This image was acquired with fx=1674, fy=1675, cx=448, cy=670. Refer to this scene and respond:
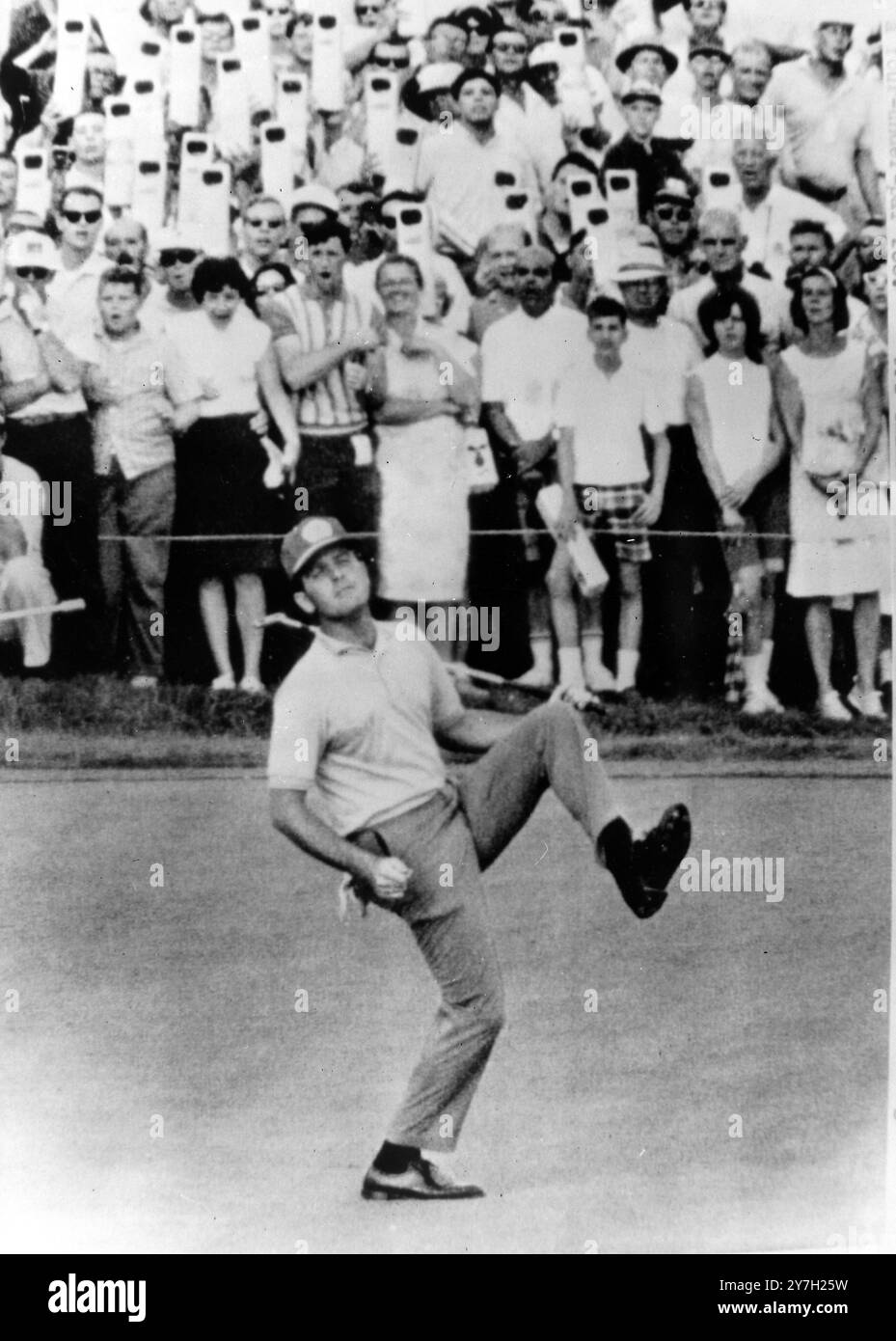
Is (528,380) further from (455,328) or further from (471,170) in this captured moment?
(471,170)

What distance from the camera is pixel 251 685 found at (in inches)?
167

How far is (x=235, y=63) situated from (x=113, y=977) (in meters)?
2.36

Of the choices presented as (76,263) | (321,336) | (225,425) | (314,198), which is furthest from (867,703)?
(76,263)

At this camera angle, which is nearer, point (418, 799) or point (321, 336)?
point (418, 799)

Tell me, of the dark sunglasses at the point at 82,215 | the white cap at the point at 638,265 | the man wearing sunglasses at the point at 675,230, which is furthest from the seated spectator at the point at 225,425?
the man wearing sunglasses at the point at 675,230

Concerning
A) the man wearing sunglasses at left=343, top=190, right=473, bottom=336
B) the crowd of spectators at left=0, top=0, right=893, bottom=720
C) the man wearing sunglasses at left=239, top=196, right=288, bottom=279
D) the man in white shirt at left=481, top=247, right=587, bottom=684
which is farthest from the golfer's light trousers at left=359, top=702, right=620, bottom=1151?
the man wearing sunglasses at left=239, top=196, right=288, bottom=279

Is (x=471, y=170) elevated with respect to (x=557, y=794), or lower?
elevated

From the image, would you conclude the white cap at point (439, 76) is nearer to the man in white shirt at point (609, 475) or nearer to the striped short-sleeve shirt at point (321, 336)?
the striped short-sleeve shirt at point (321, 336)

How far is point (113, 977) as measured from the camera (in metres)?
4.25

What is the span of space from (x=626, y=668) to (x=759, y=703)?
0.36 m

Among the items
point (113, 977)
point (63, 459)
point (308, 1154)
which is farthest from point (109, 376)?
point (308, 1154)

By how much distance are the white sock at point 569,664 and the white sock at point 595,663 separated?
0.02 metres

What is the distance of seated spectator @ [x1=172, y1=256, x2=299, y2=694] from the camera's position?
4285 millimetres

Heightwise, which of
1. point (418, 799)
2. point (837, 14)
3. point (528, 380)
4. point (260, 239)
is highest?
point (837, 14)
